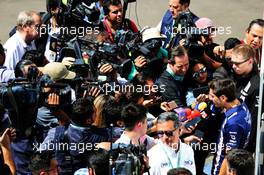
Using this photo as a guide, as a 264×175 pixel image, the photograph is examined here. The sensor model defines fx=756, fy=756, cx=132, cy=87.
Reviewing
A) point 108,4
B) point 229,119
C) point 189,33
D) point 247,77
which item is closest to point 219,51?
point 189,33

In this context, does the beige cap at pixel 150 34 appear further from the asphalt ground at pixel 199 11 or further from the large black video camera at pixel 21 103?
the asphalt ground at pixel 199 11

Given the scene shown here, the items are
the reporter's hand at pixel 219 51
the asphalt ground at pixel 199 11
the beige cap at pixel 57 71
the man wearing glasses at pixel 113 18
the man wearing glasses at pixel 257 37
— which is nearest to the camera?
the beige cap at pixel 57 71

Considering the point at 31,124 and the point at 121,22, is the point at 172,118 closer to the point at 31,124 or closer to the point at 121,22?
the point at 31,124

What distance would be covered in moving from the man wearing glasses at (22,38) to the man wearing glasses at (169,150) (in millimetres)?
2263

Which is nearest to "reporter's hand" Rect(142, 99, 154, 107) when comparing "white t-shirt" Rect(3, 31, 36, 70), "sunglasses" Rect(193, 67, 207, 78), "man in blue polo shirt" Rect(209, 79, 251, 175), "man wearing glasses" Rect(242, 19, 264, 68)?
"sunglasses" Rect(193, 67, 207, 78)

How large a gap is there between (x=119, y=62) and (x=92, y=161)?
1993mm

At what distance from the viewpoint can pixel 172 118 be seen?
6.34 m

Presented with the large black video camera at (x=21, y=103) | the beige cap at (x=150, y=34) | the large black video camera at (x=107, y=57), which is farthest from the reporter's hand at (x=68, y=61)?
the large black video camera at (x=21, y=103)

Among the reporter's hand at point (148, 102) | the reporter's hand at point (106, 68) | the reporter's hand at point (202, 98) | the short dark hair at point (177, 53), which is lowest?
the reporter's hand at point (148, 102)

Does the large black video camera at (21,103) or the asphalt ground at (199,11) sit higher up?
the asphalt ground at (199,11)

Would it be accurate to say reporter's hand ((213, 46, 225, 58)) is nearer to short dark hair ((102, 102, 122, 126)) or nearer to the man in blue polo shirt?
the man in blue polo shirt

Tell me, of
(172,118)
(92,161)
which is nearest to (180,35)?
(172,118)

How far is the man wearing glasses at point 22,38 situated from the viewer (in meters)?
8.01

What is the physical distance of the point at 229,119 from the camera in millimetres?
6500
